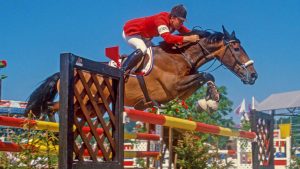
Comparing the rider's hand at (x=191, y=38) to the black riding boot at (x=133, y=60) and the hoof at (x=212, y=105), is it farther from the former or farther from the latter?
the hoof at (x=212, y=105)

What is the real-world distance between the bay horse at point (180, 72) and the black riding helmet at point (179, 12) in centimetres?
38

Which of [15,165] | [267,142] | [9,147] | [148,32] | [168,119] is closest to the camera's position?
[15,165]

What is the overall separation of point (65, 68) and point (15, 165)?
27.6 inches

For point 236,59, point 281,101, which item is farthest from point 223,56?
point 281,101

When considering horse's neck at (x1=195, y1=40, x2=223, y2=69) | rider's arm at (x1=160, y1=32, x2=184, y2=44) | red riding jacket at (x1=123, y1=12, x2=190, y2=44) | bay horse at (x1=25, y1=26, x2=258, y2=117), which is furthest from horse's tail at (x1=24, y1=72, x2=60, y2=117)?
horse's neck at (x1=195, y1=40, x2=223, y2=69)

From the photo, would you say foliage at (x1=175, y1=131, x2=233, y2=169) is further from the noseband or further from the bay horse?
the noseband

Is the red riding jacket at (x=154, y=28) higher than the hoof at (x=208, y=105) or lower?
higher

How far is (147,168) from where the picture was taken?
5793mm

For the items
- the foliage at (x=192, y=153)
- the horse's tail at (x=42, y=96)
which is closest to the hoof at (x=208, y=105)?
the foliage at (x=192, y=153)

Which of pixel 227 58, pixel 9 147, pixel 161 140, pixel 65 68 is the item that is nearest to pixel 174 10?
pixel 227 58

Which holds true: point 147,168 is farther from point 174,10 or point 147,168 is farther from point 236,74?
point 174,10

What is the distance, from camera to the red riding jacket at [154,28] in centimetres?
520

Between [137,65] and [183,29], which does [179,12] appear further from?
[137,65]

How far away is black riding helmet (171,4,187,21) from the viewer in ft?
17.5
